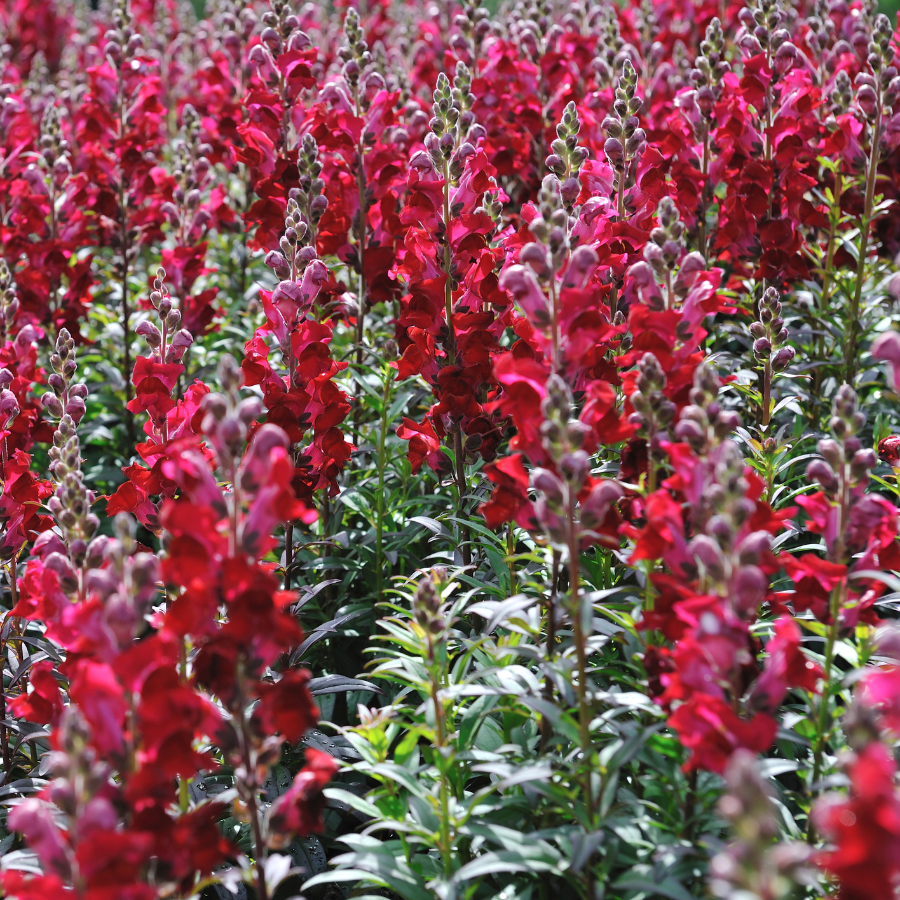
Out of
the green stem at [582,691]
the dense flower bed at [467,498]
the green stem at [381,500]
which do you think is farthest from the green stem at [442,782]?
the green stem at [381,500]

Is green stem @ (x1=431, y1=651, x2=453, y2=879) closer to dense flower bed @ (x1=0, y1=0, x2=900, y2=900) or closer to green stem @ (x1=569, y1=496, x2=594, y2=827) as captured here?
dense flower bed @ (x1=0, y1=0, x2=900, y2=900)

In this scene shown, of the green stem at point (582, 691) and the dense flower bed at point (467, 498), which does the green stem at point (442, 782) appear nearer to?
the dense flower bed at point (467, 498)

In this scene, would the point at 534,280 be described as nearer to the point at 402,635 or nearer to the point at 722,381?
the point at 402,635

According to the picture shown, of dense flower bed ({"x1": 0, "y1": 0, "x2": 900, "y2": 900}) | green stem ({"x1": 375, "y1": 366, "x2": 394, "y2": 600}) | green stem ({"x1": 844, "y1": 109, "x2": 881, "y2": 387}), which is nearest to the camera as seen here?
dense flower bed ({"x1": 0, "y1": 0, "x2": 900, "y2": 900})

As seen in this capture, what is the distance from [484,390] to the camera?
427 cm

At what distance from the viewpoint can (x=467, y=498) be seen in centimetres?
431

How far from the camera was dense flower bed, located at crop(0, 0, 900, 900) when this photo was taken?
97.9 inches

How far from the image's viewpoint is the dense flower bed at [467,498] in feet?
8.16

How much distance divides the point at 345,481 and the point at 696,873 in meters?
2.98

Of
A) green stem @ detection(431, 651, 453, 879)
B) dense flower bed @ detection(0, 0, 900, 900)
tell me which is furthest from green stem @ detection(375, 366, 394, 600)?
green stem @ detection(431, 651, 453, 879)

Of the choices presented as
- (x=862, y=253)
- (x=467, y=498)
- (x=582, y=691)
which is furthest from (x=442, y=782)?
A: (x=862, y=253)

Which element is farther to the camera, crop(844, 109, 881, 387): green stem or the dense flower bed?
crop(844, 109, 881, 387): green stem

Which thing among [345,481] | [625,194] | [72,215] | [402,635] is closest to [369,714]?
[402,635]

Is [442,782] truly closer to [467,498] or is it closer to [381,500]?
[467,498]
